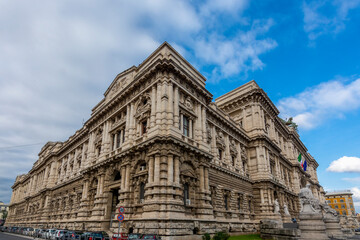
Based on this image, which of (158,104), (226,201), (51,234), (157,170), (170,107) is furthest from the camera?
(226,201)

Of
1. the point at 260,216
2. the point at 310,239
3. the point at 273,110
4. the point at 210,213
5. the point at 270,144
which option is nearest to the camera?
the point at 310,239

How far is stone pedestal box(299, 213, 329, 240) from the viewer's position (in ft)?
52.3

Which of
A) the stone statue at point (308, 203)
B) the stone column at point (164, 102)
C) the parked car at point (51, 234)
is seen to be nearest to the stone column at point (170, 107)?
the stone column at point (164, 102)

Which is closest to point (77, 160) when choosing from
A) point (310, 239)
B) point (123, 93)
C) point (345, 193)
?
point (123, 93)

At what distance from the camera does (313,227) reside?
16172 mm

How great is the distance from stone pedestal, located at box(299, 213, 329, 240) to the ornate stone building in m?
8.24

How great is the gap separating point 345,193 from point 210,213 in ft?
392

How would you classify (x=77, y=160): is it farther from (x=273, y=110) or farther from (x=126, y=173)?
(x=273, y=110)

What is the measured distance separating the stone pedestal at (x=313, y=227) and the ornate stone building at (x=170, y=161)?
8.24 metres

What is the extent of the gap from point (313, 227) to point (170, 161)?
1121cm

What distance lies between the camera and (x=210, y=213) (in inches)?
897

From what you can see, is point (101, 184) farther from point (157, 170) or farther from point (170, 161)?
point (170, 161)

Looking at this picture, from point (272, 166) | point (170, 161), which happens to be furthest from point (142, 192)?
point (272, 166)

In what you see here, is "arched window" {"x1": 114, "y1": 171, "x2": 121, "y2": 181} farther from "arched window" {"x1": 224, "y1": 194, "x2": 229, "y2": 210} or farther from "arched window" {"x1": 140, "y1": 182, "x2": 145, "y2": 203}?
"arched window" {"x1": 224, "y1": 194, "x2": 229, "y2": 210}
